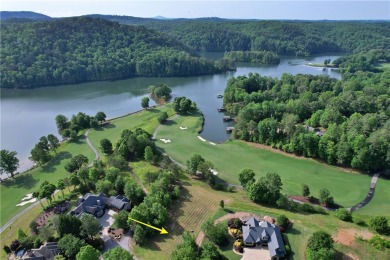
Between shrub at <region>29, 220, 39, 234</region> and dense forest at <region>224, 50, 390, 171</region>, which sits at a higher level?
dense forest at <region>224, 50, 390, 171</region>

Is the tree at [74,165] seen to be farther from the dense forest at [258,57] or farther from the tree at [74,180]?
the dense forest at [258,57]

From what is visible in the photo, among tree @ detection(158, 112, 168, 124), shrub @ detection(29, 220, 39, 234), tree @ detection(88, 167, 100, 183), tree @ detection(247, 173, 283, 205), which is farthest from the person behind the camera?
tree @ detection(158, 112, 168, 124)

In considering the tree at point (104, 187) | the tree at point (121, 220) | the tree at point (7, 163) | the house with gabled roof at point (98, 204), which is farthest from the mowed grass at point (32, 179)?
the tree at point (121, 220)

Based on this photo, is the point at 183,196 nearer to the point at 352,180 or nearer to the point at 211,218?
the point at 211,218

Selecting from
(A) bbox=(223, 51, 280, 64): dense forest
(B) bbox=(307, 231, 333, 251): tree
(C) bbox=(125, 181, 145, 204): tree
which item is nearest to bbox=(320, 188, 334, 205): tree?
(B) bbox=(307, 231, 333, 251): tree

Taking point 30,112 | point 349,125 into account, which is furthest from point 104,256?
point 30,112

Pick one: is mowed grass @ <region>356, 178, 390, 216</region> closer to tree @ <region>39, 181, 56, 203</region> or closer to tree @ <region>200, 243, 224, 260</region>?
tree @ <region>200, 243, 224, 260</region>
